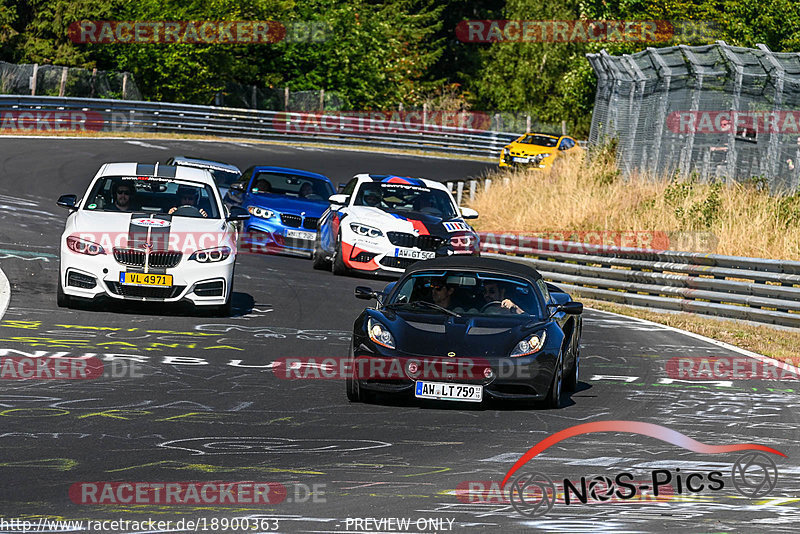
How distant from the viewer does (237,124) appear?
47.3 metres

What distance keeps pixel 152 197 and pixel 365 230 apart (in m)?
4.83

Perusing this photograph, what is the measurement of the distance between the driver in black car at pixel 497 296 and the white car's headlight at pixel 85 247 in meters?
4.94

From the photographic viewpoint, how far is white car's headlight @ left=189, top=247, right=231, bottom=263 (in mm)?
14727

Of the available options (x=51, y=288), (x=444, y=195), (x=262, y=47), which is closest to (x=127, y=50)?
(x=262, y=47)

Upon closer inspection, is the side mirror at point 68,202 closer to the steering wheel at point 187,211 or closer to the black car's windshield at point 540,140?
the steering wheel at point 187,211

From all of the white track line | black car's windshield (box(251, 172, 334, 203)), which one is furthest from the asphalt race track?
black car's windshield (box(251, 172, 334, 203))

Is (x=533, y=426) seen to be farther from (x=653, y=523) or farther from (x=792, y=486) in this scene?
(x=653, y=523)

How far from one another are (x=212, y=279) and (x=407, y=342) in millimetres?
4980

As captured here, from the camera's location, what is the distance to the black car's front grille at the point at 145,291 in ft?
47.1

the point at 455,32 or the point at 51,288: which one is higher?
the point at 455,32

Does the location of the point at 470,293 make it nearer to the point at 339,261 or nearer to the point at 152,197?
the point at 152,197

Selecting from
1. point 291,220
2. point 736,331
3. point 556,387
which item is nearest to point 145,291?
point 556,387

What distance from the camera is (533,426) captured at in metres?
9.80

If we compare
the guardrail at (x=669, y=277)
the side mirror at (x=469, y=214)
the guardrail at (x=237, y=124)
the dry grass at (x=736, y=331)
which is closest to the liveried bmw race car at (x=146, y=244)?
the side mirror at (x=469, y=214)
